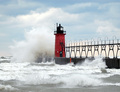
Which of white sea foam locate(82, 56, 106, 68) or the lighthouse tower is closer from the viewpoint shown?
white sea foam locate(82, 56, 106, 68)

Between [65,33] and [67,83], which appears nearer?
[67,83]

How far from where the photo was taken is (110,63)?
24828 mm

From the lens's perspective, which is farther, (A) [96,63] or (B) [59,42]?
(B) [59,42]

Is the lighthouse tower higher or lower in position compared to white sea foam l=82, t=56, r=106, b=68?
higher

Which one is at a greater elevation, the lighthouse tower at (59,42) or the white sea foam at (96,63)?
the lighthouse tower at (59,42)

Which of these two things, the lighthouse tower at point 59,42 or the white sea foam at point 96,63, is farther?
the lighthouse tower at point 59,42

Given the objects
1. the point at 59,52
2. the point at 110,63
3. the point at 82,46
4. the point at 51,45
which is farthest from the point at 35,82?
the point at 51,45

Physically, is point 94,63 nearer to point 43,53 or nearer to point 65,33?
point 65,33

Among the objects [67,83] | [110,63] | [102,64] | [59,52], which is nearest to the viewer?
[67,83]

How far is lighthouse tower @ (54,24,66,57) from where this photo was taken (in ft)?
119

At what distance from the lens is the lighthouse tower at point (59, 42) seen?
1423 inches

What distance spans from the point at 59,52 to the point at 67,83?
970 inches

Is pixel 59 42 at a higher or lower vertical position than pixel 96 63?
higher

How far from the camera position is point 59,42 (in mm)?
36094
